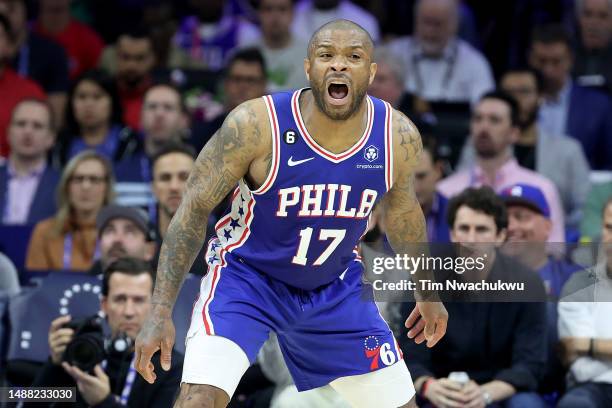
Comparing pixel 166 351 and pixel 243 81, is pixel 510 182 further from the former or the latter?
pixel 166 351

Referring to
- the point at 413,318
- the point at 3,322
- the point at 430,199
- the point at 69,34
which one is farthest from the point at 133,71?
the point at 413,318

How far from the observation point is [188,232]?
5117mm

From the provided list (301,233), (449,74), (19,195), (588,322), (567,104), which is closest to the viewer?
(301,233)

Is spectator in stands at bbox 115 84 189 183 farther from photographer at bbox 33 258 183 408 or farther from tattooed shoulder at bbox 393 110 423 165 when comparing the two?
tattooed shoulder at bbox 393 110 423 165

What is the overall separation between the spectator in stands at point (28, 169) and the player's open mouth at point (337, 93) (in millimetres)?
4250

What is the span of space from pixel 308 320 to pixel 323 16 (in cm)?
588

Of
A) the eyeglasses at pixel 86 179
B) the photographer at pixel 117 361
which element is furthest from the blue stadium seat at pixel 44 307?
the eyeglasses at pixel 86 179

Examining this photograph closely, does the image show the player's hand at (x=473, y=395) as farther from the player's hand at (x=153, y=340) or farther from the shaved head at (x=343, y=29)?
the shaved head at (x=343, y=29)

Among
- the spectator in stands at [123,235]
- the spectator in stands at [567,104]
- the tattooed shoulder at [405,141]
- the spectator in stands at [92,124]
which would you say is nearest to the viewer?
the tattooed shoulder at [405,141]

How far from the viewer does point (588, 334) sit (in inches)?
A: 265

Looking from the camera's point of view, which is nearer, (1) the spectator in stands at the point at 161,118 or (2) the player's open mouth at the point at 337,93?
(2) the player's open mouth at the point at 337,93

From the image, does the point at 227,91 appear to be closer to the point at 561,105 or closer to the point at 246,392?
the point at 561,105

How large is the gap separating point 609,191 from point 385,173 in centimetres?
373

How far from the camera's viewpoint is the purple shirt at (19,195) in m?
8.94
